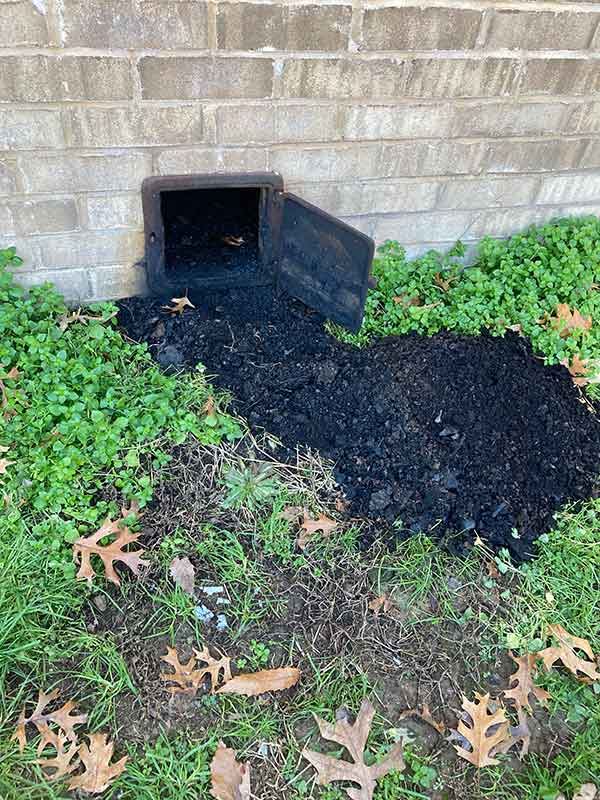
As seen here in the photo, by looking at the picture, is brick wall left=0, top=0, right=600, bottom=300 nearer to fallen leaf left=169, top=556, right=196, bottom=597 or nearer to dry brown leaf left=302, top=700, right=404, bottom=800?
fallen leaf left=169, top=556, right=196, bottom=597

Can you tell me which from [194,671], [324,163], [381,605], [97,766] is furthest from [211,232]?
[97,766]

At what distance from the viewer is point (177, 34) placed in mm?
2607

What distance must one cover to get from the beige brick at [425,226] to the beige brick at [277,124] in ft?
1.98

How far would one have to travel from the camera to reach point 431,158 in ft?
10.8

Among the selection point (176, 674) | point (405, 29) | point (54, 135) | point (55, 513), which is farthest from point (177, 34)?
point (176, 674)

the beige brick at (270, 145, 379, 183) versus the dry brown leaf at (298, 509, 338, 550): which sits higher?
the beige brick at (270, 145, 379, 183)

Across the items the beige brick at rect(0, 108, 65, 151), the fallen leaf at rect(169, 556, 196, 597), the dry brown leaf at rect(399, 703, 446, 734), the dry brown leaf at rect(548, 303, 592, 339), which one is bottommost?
the dry brown leaf at rect(399, 703, 446, 734)

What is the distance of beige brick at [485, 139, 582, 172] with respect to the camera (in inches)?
132

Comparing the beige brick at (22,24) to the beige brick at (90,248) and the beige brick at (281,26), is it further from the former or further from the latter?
the beige brick at (90,248)

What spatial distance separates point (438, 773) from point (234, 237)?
9.00 feet

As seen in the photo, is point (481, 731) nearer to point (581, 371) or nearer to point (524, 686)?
point (524, 686)

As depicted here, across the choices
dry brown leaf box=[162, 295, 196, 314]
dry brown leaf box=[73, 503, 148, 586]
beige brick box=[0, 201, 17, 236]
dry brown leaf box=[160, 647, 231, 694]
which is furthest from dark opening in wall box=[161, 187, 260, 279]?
dry brown leaf box=[160, 647, 231, 694]

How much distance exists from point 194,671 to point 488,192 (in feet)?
8.92

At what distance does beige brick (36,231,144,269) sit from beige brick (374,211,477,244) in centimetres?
124
